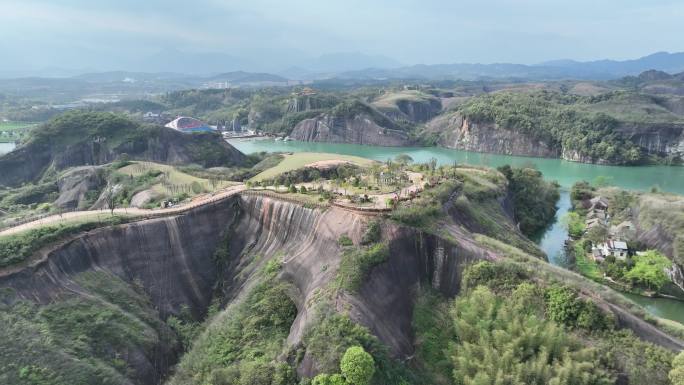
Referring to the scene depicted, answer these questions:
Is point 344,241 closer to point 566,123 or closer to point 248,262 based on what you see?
point 248,262

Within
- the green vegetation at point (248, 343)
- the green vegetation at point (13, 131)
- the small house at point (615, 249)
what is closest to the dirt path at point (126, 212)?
the green vegetation at point (248, 343)

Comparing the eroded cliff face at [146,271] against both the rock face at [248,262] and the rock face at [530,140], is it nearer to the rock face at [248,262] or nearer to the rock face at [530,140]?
the rock face at [248,262]

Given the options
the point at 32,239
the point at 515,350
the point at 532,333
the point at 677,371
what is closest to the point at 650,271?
the point at 677,371

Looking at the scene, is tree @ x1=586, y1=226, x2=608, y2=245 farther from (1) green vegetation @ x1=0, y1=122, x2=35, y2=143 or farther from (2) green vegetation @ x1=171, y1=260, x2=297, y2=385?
(1) green vegetation @ x1=0, y1=122, x2=35, y2=143

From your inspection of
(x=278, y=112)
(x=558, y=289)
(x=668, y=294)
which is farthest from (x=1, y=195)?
(x=278, y=112)

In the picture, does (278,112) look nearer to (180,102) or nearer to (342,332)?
(180,102)
